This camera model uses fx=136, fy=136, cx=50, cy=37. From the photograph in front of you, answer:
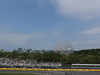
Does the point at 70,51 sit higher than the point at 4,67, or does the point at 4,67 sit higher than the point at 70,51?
the point at 70,51

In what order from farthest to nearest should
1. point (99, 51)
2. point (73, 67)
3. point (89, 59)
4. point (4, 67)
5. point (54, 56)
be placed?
point (99, 51), point (54, 56), point (89, 59), point (4, 67), point (73, 67)

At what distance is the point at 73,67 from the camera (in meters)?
82.4

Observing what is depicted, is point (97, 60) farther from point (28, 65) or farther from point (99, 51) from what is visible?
point (99, 51)

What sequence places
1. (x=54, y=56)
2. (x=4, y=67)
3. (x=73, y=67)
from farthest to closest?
(x=54, y=56) < (x=4, y=67) < (x=73, y=67)

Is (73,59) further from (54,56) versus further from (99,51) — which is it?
(99,51)

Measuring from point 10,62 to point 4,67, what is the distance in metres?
4.81

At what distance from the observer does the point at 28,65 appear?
292ft

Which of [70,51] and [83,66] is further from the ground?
[70,51]

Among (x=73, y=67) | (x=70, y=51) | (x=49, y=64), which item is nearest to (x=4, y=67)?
(x=49, y=64)

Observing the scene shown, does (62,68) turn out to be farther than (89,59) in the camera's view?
No

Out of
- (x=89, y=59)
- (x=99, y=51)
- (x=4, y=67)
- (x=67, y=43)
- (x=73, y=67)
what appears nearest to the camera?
(x=73, y=67)

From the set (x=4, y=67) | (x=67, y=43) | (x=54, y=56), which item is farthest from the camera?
(x=67, y=43)

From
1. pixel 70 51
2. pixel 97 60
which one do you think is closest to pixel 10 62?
pixel 97 60

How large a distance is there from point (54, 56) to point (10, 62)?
38923 mm
